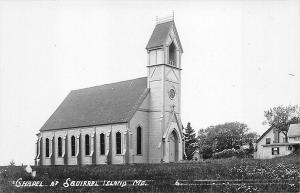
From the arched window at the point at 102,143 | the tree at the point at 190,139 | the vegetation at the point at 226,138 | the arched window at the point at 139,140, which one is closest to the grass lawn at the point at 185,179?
the arched window at the point at 139,140

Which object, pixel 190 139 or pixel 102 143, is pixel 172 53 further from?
pixel 190 139

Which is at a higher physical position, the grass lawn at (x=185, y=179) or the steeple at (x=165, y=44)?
the steeple at (x=165, y=44)

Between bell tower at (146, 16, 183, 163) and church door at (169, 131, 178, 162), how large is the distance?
0.36m

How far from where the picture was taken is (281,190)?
1731cm

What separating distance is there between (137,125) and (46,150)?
61.1 feet

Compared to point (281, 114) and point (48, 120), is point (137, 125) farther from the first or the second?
point (281, 114)

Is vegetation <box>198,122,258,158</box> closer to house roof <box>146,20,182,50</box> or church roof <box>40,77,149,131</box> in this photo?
church roof <box>40,77,149,131</box>

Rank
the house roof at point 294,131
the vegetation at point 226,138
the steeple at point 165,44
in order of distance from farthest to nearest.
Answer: the vegetation at point 226,138 < the house roof at point 294,131 < the steeple at point 165,44

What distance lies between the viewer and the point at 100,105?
57250mm

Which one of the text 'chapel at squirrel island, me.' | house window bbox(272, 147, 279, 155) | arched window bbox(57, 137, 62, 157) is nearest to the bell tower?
the text 'chapel at squirrel island, me.'

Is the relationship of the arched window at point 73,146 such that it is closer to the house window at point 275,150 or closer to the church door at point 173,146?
the church door at point 173,146

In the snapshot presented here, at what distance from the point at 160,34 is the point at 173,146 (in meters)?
14.5

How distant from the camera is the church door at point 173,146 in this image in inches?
2084

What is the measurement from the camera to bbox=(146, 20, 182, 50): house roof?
5194cm
